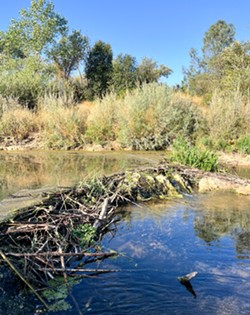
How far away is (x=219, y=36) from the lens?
113ft

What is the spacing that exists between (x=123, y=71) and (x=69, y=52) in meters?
5.31

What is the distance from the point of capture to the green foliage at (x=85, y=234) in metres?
4.10

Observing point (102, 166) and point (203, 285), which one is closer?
point (203, 285)

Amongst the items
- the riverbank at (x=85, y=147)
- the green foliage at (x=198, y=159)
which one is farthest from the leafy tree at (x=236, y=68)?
the green foliage at (x=198, y=159)

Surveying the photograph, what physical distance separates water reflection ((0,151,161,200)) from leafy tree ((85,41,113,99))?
17.3 meters

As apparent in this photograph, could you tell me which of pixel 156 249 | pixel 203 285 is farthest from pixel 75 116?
pixel 203 285

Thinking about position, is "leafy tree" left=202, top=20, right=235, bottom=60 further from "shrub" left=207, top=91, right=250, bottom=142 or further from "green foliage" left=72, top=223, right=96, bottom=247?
"green foliage" left=72, top=223, right=96, bottom=247

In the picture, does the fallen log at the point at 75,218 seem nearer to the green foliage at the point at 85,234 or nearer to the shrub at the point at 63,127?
the green foliage at the point at 85,234

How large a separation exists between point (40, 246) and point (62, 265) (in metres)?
0.45

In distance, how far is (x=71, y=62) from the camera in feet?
108

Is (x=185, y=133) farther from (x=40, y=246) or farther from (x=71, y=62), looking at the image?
(x=71, y=62)

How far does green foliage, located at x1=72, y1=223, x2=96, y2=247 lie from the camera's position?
410cm

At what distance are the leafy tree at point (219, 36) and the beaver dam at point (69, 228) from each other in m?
29.9

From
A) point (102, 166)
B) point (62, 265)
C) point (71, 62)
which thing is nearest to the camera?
point (62, 265)
